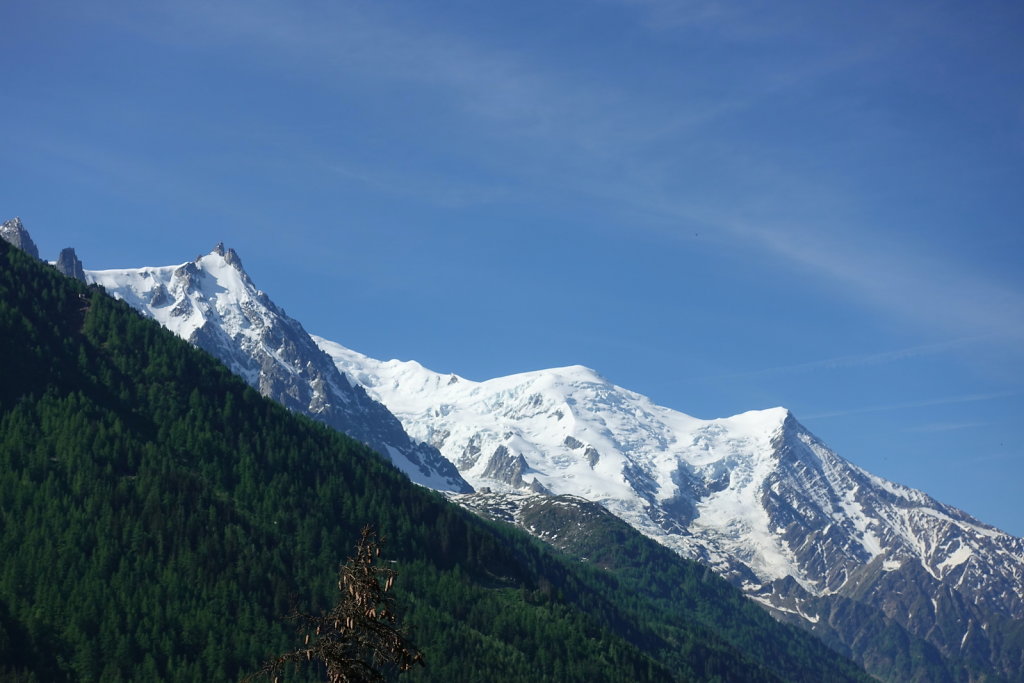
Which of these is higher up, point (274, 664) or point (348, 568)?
point (348, 568)

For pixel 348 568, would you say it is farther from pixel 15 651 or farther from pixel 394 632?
pixel 15 651

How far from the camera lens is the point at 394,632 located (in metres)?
49.2

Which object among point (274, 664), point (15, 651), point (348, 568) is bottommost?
point (15, 651)

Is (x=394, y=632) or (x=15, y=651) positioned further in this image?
(x=15, y=651)

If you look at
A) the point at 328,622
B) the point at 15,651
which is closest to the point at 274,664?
the point at 328,622

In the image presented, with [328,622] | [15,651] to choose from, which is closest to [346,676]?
[328,622]

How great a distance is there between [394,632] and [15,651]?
6797 inches

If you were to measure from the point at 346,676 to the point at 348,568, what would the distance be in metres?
4.37

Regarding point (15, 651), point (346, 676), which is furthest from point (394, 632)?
point (15, 651)

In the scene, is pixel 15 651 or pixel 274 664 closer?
pixel 274 664

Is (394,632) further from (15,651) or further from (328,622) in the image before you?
(15,651)

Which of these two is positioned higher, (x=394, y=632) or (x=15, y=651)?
(x=394, y=632)

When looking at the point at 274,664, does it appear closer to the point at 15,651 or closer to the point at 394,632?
the point at 394,632

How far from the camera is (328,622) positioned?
5072 centimetres
